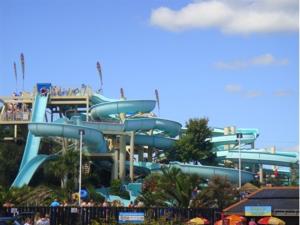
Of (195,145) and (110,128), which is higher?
(110,128)

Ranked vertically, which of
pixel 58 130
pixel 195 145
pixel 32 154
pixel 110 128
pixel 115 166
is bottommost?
pixel 115 166

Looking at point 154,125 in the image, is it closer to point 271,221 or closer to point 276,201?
point 276,201

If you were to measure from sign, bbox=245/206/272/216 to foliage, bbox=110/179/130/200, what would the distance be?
37982 mm

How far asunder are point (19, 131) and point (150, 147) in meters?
16.4

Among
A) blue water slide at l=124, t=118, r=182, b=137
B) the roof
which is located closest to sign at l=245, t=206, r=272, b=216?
the roof

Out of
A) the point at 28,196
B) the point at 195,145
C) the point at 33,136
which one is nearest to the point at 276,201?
the point at 28,196

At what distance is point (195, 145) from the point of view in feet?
255

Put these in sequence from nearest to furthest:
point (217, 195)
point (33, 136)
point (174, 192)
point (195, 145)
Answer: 1. point (174, 192)
2. point (217, 195)
3. point (33, 136)
4. point (195, 145)

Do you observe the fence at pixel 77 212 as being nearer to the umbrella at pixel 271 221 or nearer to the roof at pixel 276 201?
the roof at pixel 276 201

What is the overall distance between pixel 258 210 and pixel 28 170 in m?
43.5

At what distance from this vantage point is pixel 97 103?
81375 mm

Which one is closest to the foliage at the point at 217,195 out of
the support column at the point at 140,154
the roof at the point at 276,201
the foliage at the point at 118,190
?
the roof at the point at 276,201

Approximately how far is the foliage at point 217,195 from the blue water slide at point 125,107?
89.1 feet

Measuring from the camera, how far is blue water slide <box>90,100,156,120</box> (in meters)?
73.5
